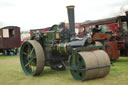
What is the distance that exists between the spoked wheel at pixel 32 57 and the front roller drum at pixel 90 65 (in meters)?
1.02

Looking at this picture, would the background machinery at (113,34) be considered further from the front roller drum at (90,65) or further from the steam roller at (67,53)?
the front roller drum at (90,65)

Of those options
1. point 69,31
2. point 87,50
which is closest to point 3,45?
point 69,31

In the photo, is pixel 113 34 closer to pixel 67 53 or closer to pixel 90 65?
pixel 67 53

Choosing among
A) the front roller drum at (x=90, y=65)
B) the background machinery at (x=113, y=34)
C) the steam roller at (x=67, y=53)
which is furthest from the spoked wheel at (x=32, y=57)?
the background machinery at (x=113, y=34)

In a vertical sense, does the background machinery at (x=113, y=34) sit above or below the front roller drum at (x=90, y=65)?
above

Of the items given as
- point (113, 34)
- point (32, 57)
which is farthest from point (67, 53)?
point (113, 34)

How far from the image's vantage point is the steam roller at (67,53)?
462 centimetres

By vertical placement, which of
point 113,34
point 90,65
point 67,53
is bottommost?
point 90,65

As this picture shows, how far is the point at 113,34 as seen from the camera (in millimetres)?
8422

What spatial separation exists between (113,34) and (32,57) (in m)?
4.01

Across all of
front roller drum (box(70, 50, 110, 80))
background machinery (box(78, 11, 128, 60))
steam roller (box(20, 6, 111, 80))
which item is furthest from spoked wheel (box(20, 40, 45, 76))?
background machinery (box(78, 11, 128, 60))

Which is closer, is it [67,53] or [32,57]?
[67,53]

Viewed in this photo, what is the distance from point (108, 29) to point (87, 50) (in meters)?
4.54

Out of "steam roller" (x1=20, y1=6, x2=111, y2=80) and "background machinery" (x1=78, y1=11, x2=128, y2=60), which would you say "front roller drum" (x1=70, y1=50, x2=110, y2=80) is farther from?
"background machinery" (x1=78, y1=11, x2=128, y2=60)
